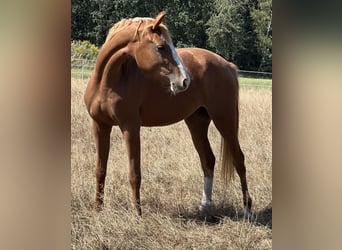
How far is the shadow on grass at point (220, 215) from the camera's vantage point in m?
1.67

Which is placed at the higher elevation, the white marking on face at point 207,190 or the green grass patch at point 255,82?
the green grass patch at point 255,82

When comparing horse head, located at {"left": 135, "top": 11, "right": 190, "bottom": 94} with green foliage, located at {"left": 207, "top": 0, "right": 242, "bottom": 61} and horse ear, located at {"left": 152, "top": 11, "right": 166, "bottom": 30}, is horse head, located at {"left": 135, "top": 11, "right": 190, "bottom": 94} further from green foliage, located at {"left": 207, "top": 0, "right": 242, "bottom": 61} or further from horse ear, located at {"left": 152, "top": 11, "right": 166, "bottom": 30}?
green foliage, located at {"left": 207, "top": 0, "right": 242, "bottom": 61}

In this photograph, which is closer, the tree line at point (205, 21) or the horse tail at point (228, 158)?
the tree line at point (205, 21)

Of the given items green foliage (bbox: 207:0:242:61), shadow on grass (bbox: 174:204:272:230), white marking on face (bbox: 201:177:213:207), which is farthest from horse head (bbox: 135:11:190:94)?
shadow on grass (bbox: 174:204:272:230)

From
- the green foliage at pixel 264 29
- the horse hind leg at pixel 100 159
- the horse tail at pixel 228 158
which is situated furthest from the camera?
the horse tail at pixel 228 158

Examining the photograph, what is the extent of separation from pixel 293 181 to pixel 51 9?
0.63 metres

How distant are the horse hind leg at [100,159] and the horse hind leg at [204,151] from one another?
0.36 meters

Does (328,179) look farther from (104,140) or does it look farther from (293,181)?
(104,140)

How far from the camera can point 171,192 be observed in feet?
5.62

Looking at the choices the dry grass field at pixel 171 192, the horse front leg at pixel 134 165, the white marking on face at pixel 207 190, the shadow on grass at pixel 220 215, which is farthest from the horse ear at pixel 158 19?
the shadow on grass at pixel 220 215

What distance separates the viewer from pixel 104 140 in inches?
65.1

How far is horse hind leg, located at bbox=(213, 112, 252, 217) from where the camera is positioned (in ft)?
5.57

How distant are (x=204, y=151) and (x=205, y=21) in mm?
558

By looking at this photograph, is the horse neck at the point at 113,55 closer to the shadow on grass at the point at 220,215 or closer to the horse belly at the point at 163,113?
the horse belly at the point at 163,113
